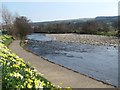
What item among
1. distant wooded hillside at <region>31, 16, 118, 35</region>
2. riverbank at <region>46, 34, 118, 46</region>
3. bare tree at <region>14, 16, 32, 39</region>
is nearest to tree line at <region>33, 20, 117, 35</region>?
distant wooded hillside at <region>31, 16, 118, 35</region>

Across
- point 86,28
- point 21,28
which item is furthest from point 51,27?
point 21,28

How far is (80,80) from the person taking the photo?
32.6 feet

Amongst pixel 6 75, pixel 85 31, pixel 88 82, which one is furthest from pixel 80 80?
pixel 85 31

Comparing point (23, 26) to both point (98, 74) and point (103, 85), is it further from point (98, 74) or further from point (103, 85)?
point (103, 85)

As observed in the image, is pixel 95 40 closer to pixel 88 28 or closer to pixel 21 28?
pixel 21 28

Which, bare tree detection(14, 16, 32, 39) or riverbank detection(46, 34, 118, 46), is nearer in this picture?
riverbank detection(46, 34, 118, 46)

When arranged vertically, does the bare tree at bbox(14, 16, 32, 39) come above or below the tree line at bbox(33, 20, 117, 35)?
above

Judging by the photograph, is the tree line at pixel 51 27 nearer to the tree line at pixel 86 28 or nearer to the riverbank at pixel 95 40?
the tree line at pixel 86 28

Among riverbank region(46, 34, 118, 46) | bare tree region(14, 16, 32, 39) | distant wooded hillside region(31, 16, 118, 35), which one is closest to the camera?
riverbank region(46, 34, 118, 46)

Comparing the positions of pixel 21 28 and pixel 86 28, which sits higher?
pixel 21 28

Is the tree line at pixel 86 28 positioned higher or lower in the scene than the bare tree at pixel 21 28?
lower

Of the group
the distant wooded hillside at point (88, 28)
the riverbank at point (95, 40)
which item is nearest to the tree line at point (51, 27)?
the distant wooded hillside at point (88, 28)

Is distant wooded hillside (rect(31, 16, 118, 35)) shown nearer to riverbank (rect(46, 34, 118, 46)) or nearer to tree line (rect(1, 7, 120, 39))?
tree line (rect(1, 7, 120, 39))

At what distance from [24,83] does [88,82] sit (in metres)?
5.50
